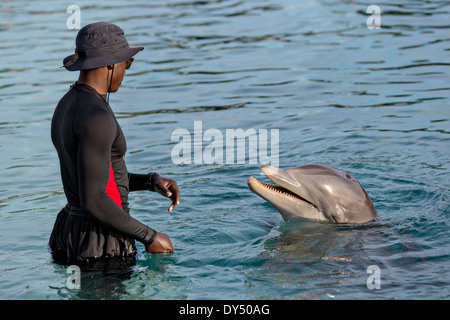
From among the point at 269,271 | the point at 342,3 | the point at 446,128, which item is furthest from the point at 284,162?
the point at 342,3

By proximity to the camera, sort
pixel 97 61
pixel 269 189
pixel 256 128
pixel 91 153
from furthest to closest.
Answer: pixel 256 128 < pixel 269 189 < pixel 97 61 < pixel 91 153

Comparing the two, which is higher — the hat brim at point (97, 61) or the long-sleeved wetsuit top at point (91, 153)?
the hat brim at point (97, 61)

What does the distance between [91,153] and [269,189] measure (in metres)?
1.99

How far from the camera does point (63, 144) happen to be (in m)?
4.66

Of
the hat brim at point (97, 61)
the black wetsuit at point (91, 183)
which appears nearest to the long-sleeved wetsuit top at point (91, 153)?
the black wetsuit at point (91, 183)

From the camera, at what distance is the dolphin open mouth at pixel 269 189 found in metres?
5.86

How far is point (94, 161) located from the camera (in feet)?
14.8

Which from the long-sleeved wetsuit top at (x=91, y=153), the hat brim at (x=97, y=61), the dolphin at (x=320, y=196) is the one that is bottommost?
the dolphin at (x=320, y=196)

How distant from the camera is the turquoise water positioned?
542cm

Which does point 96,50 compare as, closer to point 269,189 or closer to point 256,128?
point 269,189

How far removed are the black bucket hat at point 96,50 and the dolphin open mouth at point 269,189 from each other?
1689mm

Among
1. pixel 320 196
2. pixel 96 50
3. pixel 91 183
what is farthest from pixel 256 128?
pixel 91 183

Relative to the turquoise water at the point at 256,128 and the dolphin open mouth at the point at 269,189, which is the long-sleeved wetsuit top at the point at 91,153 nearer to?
the turquoise water at the point at 256,128
